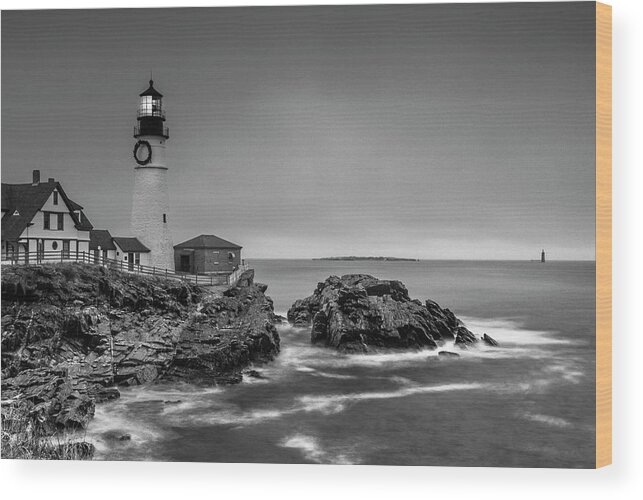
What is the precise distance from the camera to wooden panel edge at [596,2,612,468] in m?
5.84

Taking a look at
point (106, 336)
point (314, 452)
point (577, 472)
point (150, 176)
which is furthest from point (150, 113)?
point (577, 472)

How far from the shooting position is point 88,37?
643cm

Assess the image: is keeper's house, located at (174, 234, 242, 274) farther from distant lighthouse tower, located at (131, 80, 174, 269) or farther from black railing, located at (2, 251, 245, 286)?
distant lighthouse tower, located at (131, 80, 174, 269)

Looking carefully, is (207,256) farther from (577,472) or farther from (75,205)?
(577,472)

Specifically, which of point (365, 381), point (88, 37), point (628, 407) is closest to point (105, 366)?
point (365, 381)

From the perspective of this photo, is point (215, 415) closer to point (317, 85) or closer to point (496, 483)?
point (496, 483)

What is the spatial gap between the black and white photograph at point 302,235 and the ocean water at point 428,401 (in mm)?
21

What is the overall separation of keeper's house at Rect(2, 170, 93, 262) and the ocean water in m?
1.63

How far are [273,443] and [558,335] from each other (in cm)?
284

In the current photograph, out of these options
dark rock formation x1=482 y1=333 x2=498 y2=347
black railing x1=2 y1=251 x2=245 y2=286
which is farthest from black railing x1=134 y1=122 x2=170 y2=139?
dark rock formation x1=482 y1=333 x2=498 y2=347

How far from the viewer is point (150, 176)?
663 cm

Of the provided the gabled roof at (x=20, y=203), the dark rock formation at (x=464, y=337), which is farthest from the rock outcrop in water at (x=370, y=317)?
the gabled roof at (x=20, y=203)

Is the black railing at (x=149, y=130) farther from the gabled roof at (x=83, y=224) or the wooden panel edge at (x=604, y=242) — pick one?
the wooden panel edge at (x=604, y=242)

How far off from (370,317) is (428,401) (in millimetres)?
1025
